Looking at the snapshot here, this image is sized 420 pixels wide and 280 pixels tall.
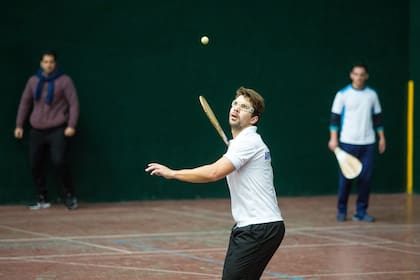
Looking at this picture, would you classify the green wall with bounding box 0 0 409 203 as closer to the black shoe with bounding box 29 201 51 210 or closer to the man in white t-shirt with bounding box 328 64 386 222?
the black shoe with bounding box 29 201 51 210

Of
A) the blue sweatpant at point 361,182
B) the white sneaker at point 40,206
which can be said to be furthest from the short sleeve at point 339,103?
the white sneaker at point 40,206

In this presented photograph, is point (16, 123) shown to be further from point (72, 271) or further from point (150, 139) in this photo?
point (72, 271)

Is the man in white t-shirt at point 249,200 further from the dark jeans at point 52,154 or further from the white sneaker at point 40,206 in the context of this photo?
the white sneaker at point 40,206

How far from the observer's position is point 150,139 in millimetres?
14008

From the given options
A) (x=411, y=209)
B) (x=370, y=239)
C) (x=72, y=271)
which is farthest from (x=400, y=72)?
(x=72, y=271)

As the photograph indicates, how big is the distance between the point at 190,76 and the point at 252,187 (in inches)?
315

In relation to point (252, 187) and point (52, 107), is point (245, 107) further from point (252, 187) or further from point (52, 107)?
point (52, 107)

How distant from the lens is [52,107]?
13094 millimetres

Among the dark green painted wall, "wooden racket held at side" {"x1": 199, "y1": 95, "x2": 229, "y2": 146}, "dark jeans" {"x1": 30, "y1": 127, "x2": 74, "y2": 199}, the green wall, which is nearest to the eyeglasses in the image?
"wooden racket held at side" {"x1": 199, "y1": 95, "x2": 229, "y2": 146}

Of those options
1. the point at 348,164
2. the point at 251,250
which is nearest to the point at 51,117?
the point at 348,164

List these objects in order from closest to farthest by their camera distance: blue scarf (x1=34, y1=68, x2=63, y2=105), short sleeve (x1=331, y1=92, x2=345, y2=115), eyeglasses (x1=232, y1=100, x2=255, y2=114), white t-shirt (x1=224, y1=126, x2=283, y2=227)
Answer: white t-shirt (x1=224, y1=126, x2=283, y2=227)
eyeglasses (x1=232, y1=100, x2=255, y2=114)
short sleeve (x1=331, y1=92, x2=345, y2=115)
blue scarf (x1=34, y1=68, x2=63, y2=105)

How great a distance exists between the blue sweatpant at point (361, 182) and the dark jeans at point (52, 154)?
3.91m

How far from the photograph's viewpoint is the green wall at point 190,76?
44.4ft

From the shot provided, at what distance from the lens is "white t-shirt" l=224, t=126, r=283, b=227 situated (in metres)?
6.20
